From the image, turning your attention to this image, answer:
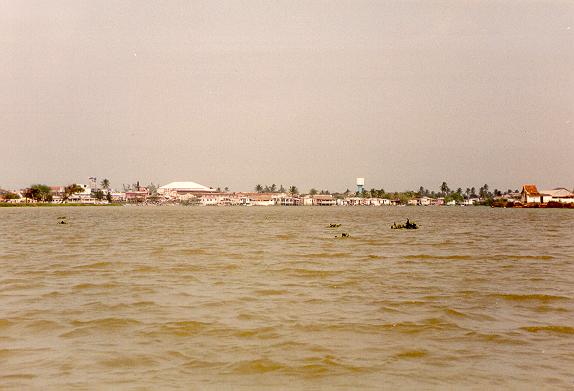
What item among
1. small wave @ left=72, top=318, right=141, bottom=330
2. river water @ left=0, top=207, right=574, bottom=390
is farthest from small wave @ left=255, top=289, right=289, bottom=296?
small wave @ left=72, top=318, right=141, bottom=330

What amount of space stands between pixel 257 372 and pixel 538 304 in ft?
30.2

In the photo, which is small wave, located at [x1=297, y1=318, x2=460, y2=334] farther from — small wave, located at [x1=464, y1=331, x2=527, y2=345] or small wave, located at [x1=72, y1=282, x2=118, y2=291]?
small wave, located at [x1=72, y1=282, x2=118, y2=291]

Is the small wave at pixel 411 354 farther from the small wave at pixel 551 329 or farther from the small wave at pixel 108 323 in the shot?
the small wave at pixel 108 323

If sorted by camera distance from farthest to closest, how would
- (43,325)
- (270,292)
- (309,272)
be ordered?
1. (309,272)
2. (270,292)
3. (43,325)

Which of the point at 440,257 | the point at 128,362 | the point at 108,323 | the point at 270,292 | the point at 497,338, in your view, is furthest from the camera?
the point at 440,257

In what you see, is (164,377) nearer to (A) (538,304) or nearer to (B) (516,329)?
(B) (516,329)

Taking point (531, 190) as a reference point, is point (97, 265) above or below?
below

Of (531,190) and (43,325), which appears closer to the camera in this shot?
(43,325)

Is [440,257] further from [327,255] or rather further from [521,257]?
[327,255]

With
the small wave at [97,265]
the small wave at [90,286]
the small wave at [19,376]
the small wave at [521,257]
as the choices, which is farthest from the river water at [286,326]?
the small wave at [521,257]

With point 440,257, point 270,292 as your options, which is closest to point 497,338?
point 270,292

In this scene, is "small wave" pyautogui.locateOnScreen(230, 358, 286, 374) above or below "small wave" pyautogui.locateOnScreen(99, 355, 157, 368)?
below

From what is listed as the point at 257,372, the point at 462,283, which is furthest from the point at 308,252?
the point at 257,372

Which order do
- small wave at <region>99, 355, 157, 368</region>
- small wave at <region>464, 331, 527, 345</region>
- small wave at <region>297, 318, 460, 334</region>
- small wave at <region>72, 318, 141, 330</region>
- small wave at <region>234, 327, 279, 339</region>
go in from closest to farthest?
small wave at <region>99, 355, 157, 368</region> → small wave at <region>464, 331, 527, 345</region> → small wave at <region>234, 327, 279, 339</region> → small wave at <region>297, 318, 460, 334</region> → small wave at <region>72, 318, 141, 330</region>
